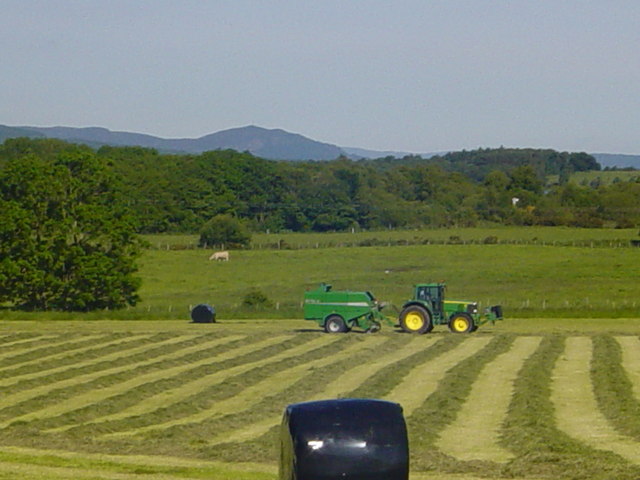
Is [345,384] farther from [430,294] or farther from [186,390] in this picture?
Answer: [430,294]

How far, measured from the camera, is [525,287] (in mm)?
71000

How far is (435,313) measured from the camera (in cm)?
4244

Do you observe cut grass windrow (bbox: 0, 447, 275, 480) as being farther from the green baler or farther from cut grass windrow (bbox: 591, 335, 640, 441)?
the green baler

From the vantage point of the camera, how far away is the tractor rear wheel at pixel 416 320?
137 feet

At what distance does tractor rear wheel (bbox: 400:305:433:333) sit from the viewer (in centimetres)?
4166

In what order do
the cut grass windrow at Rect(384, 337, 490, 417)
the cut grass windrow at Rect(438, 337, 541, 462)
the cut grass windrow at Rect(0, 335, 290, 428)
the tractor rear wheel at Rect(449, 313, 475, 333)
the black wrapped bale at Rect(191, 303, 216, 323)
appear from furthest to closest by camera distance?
the black wrapped bale at Rect(191, 303, 216, 323)
the tractor rear wheel at Rect(449, 313, 475, 333)
the cut grass windrow at Rect(384, 337, 490, 417)
the cut grass windrow at Rect(0, 335, 290, 428)
the cut grass windrow at Rect(438, 337, 541, 462)

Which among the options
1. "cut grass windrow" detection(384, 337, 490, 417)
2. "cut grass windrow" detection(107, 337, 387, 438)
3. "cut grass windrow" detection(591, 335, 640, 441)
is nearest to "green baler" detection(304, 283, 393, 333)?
"cut grass windrow" detection(384, 337, 490, 417)

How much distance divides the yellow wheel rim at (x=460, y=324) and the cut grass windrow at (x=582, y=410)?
286 inches

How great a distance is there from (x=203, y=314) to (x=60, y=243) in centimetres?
1579

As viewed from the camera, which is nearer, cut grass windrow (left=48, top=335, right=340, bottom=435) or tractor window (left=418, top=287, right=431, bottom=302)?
cut grass windrow (left=48, top=335, right=340, bottom=435)

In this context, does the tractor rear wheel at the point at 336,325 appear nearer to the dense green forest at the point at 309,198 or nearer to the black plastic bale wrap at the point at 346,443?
the black plastic bale wrap at the point at 346,443

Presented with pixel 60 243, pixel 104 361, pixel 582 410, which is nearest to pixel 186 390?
Answer: pixel 104 361

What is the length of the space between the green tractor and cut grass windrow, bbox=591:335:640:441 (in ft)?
14.9

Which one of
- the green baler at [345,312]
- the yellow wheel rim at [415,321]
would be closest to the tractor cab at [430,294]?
the yellow wheel rim at [415,321]
